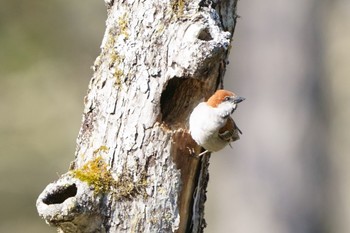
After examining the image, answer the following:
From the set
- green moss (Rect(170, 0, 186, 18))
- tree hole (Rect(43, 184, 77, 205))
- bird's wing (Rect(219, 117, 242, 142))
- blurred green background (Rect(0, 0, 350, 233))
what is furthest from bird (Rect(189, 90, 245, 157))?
blurred green background (Rect(0, 0, 350, 233))

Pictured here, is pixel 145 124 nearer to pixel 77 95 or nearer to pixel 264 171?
pixel 264 171

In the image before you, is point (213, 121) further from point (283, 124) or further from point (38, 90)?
point (38, 90)

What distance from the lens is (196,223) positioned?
3371mm

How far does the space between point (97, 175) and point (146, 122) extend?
0.91 ft

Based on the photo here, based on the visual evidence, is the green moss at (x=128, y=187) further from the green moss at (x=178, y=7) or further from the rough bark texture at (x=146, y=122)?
the green moss at (x=178, y=7)

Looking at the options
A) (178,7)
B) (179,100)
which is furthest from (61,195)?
(178,7)

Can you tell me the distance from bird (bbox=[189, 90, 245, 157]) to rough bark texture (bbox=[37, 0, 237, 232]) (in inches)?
2.8

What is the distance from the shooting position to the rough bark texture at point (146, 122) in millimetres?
3160

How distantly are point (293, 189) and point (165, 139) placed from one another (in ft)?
8.91

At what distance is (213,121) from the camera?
10.8 feet

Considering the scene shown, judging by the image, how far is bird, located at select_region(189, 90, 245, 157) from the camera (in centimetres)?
324

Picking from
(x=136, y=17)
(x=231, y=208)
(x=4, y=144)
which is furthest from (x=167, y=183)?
(x=4, y=144)

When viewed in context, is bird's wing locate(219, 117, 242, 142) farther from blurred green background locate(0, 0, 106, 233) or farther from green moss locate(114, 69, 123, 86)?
blurred green background locate(0, 0, 106, 233)

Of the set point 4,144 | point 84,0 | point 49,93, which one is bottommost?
point 4,144
